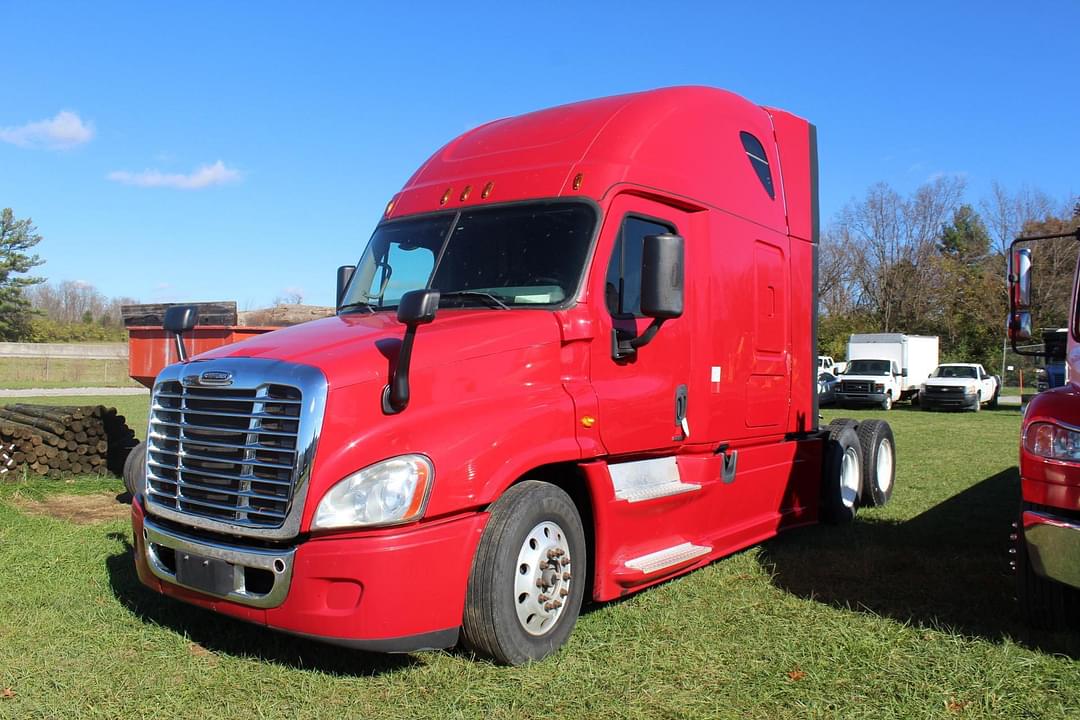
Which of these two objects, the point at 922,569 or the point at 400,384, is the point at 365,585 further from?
the point at 922,569

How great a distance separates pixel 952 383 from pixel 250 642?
29.0 m

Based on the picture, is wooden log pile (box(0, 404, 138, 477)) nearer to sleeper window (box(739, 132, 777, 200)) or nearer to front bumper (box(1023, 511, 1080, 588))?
sleeper window (box(739, 132, 777, 200))

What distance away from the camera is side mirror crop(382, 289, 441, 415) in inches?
159

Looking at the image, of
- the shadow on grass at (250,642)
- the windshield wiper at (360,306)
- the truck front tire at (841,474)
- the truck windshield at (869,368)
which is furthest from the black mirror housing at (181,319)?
the truck windshield at (869,368)

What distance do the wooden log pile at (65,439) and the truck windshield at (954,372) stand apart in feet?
92.2

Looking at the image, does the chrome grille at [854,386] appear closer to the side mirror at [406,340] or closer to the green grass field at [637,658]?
the green grass field at [637,658]

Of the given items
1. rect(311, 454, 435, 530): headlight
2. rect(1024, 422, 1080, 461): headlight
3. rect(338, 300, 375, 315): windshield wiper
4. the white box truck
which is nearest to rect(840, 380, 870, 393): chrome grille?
the white box truck

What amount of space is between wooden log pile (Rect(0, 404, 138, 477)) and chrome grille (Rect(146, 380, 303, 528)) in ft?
20.6

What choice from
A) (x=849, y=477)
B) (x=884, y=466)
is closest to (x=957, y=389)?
(x=884, y=466)

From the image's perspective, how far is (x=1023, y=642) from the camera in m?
4.69

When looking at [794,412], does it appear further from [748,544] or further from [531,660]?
[531,660]

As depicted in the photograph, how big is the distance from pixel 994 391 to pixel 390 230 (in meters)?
31.6

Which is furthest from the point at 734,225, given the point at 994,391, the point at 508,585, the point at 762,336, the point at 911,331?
the point at 911,331

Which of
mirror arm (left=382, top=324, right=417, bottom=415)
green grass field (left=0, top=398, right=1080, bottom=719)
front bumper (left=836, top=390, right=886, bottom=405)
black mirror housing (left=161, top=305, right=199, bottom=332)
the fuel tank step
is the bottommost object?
front bumper (left=836, top=390, right=886, bottom=405)
